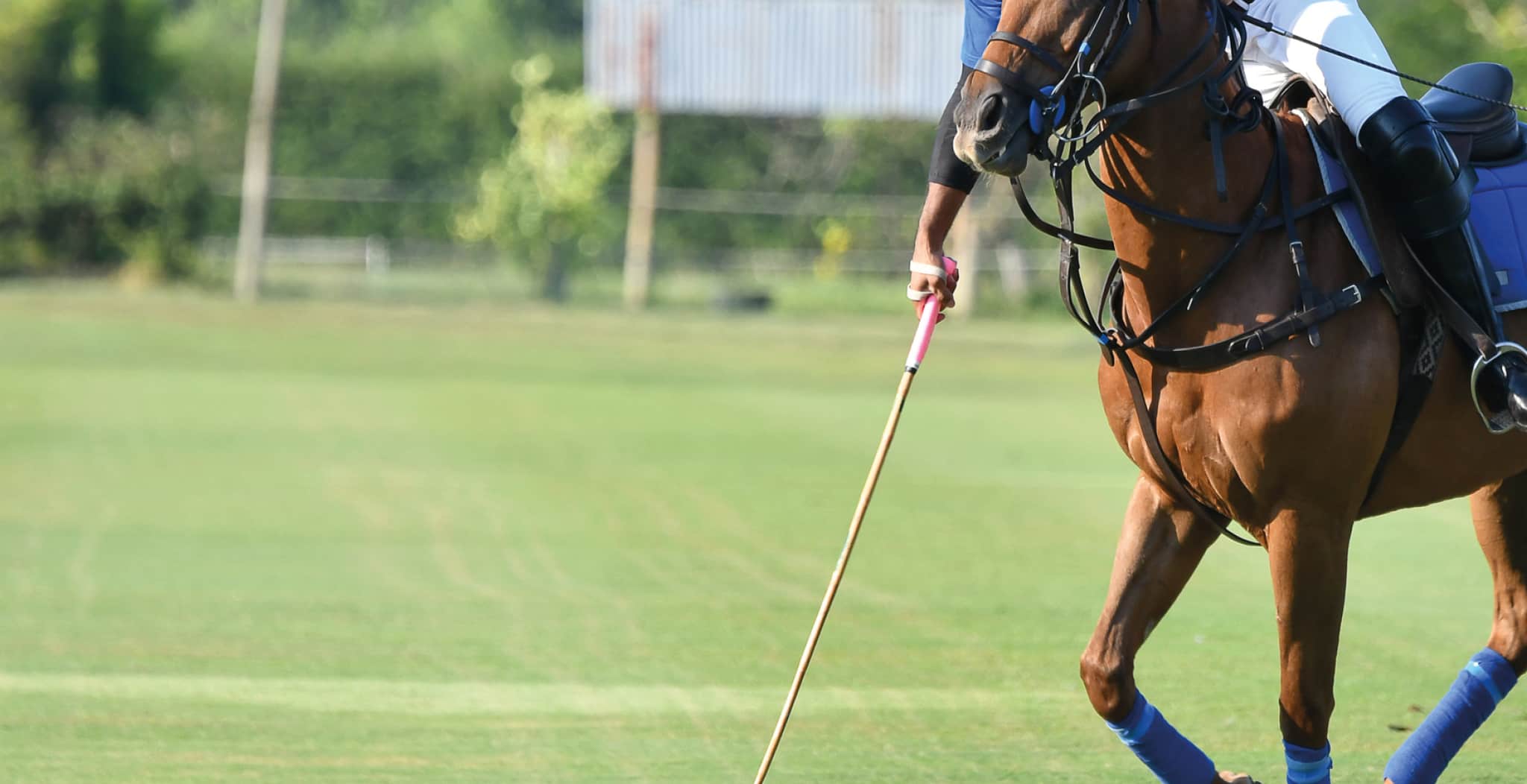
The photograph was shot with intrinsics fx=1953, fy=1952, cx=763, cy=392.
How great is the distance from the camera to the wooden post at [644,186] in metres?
36.2

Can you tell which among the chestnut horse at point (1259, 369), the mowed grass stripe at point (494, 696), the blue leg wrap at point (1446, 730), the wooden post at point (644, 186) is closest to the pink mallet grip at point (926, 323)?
the chestnut horse at point (1259, 369)

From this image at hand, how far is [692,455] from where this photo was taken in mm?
17359

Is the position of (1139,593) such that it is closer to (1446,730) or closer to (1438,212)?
(1446,730)

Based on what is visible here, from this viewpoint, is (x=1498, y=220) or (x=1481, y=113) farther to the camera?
(x=1481, y=113)

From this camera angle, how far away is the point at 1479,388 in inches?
205

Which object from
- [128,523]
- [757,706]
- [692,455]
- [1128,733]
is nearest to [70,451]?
[128,523]

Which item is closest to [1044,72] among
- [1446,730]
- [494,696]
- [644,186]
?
[1446,730]

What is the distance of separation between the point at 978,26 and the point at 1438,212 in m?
1.29

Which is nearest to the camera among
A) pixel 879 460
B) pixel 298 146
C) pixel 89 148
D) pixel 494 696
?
pixel 879 460

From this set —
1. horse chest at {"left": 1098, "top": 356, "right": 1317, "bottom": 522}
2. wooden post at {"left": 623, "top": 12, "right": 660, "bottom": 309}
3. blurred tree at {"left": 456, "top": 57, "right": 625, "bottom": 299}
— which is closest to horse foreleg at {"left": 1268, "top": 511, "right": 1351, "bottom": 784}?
horse chest at {"left": 1098, "top": 356, "right": 1317, "bottom": 522}

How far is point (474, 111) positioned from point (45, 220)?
31.7 ft

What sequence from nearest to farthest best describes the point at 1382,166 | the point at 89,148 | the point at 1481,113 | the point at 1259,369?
the point at 1259,369
the point at 1382,166
the point at 1481,113
the point at 89,148

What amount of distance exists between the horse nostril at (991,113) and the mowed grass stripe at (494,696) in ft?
12.2

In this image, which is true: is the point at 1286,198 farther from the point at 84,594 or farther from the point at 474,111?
the point at 474,111
